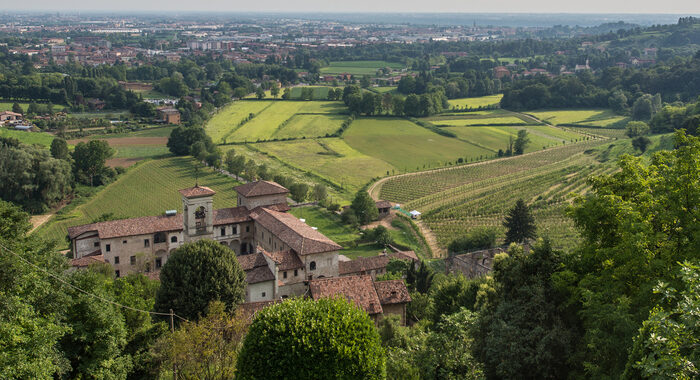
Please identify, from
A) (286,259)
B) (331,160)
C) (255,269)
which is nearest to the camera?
(255,269)

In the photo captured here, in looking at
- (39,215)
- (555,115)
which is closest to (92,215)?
(39,215)

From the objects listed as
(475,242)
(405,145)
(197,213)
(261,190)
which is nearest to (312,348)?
(197,213)

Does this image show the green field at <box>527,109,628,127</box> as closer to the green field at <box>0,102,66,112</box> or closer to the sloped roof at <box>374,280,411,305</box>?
the sloped roof at <box>374,280,411,305</box>

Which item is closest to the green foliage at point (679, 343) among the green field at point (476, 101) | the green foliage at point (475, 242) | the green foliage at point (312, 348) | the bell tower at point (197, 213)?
A: the green foliage at point (312, 348)

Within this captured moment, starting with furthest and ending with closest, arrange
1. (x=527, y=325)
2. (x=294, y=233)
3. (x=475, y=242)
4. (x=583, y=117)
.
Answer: (x=583, y=117), (x=475, y=242), (x=294, y=233), (x=527, y=325)

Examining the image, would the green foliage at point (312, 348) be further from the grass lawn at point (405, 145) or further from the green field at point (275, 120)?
the green field at point (275, 120)

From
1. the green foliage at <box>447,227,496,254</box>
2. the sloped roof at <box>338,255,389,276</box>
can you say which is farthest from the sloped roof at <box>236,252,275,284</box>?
the green foliage at <box>447,227,496,254</box>

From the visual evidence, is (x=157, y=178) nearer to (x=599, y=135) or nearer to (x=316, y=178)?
(x=316, y=178)

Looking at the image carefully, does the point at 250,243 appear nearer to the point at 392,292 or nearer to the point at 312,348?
the point at 392,292
